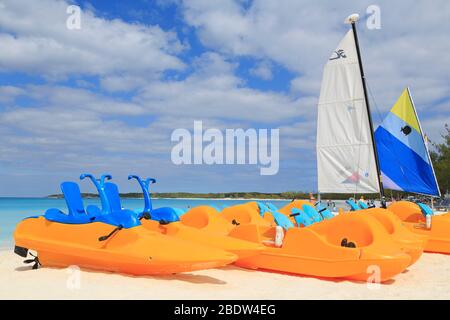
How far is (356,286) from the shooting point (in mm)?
6297

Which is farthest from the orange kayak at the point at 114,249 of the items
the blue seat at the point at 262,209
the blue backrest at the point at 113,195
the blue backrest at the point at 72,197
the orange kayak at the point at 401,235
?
the blue seat at the point at 262,209

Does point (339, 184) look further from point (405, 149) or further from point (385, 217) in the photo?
point (385, 217)

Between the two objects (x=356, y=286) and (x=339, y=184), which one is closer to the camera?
(x=356, y=286)

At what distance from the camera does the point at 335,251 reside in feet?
21.7

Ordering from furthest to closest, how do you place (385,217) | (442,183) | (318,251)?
(442,183) → (385,217) → (318,251)

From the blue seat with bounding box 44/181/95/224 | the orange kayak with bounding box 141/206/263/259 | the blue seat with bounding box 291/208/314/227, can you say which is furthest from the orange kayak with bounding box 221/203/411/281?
the blue seat with bounding box 44/181/95/224

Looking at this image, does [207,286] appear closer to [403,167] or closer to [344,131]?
[344,131]

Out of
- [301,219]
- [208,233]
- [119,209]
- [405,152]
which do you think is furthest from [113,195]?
[405,152]

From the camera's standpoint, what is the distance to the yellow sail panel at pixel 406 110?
1439 centimetres

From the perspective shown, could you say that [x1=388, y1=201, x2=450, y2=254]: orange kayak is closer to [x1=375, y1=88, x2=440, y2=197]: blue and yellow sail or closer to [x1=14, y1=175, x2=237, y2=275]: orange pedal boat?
[x1=375, y1=88, x2=440, y2=197]: blue and yellow sail

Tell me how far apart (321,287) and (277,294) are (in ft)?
2.94

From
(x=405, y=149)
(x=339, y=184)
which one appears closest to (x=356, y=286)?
(x=339, y=184)

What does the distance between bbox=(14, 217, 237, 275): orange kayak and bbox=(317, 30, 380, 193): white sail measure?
8170 mm
